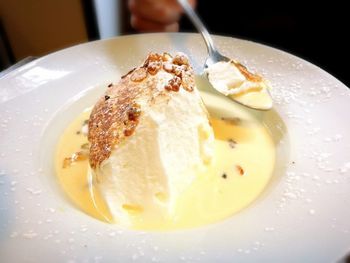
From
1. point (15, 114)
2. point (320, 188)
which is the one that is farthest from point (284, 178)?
point (15, 114)

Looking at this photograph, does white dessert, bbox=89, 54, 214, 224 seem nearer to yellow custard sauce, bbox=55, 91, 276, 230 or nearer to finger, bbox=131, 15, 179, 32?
yellow custard sauce, bbox=55, 91, 276, 230

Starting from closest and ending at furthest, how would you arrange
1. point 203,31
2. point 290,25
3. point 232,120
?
1. point 232,120
2. point 203,31
3. point 290,25

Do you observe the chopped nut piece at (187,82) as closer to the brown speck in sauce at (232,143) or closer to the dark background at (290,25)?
the brown speck in sauce at (232,143)

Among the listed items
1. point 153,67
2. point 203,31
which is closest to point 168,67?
point 153,67

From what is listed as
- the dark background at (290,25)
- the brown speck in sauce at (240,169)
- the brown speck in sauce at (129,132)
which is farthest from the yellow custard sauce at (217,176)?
the dark background at (290,25)

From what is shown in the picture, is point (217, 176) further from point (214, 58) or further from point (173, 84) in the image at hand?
point (214, 58)
